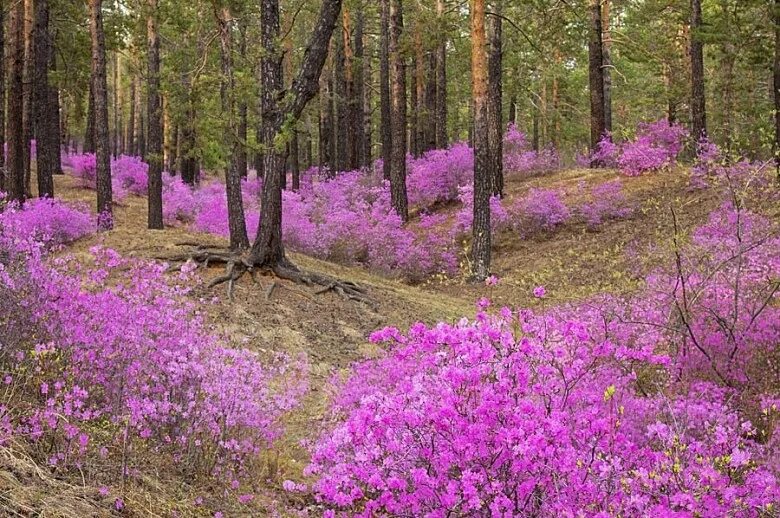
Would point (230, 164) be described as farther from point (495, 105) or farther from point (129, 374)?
point (495, 105)

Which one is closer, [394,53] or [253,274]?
[253,274]

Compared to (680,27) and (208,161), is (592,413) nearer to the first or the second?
(208,161)

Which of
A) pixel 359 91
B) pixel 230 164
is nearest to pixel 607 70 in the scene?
pixel 359 91

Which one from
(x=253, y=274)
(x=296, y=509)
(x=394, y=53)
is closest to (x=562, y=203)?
(x=394, y=53)

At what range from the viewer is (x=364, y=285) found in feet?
37.6

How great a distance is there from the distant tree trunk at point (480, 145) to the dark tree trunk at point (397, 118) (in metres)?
4.96

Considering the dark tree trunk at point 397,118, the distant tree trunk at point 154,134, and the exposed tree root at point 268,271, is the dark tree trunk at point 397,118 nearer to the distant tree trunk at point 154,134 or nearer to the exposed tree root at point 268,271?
the distant tree trunk at point 154,134

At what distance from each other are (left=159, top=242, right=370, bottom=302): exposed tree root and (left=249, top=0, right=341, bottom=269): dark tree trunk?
0.18 m

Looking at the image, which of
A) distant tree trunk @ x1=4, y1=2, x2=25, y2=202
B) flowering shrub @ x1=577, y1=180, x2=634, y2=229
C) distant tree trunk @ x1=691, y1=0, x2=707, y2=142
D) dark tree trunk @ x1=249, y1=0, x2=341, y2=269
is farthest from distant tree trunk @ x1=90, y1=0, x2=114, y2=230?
distant tree trunk @ x1=691, y1=0, x2=707, y2=142

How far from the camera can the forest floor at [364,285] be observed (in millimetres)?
6438

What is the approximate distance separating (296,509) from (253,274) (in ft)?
19.0

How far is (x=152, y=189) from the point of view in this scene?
51.2 feet

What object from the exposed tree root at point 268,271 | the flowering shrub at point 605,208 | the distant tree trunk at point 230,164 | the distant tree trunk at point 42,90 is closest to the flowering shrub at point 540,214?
the flowering shrub at point 605,208

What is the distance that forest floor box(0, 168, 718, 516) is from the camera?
6.44 metres
